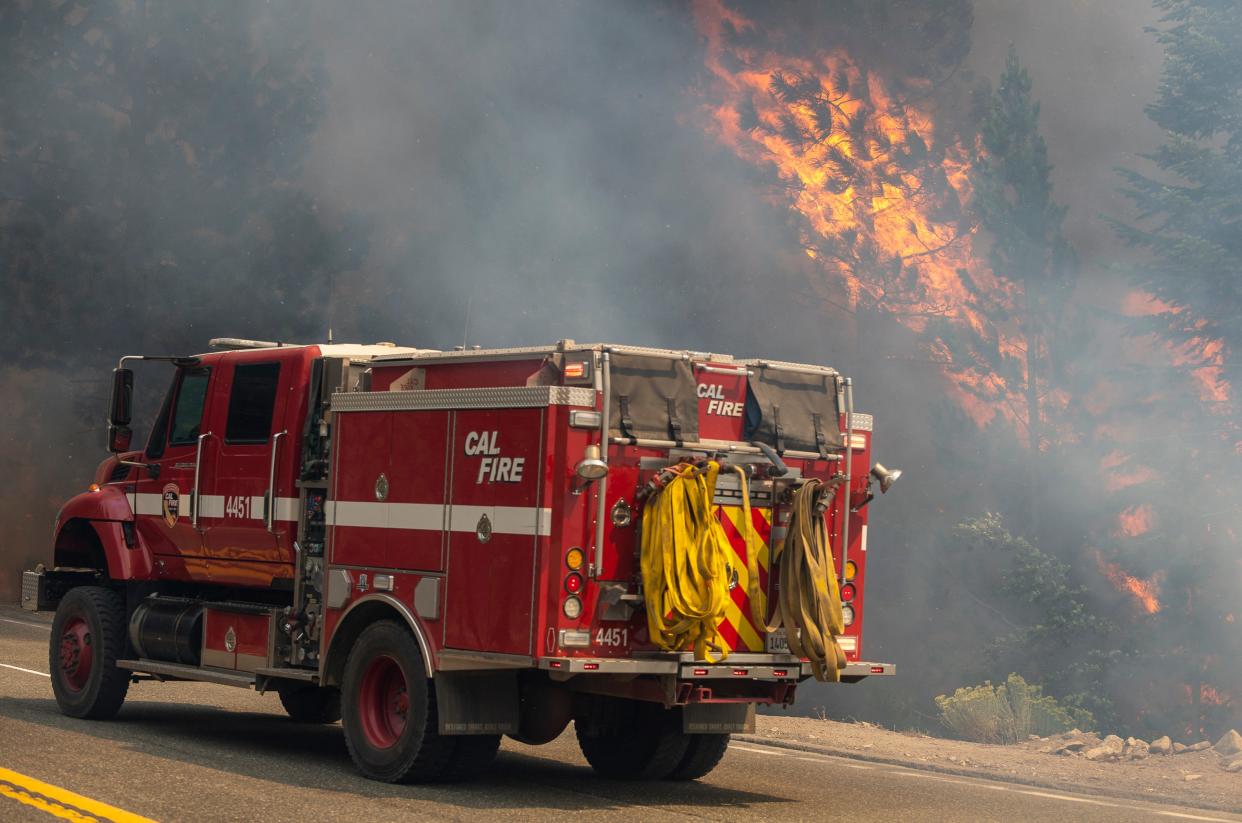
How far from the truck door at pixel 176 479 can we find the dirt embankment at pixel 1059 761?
486cm

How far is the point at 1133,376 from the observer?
88.5 feet

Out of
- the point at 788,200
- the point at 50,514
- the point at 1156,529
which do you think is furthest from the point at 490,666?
the point at 50,514

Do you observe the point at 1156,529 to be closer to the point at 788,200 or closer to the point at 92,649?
the point at 788,200

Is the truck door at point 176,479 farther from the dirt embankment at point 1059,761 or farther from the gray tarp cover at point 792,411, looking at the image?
the dirt embankment at point 1059,761

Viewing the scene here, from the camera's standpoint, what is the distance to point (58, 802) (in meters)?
8.20

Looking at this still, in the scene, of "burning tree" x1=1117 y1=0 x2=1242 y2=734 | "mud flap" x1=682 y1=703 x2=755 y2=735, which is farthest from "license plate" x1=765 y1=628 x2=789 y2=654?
"burning tree" x1=1117 y1=0 x2=1242 y2=734

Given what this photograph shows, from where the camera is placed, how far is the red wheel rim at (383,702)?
31.9ft

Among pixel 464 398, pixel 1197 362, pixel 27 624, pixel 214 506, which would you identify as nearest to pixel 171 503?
pixel 214 506

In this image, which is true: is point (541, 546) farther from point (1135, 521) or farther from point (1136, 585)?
point (1135, 521)

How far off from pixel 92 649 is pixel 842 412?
6.22 metres

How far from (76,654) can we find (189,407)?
85.8 inches

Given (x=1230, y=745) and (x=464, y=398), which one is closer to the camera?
(x=464, y=398)

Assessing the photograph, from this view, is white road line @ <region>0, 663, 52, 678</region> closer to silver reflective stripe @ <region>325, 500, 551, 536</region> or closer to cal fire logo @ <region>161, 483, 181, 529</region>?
cal fire logo @ <region>161, 483, 181, 529</region>

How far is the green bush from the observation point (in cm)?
1764
